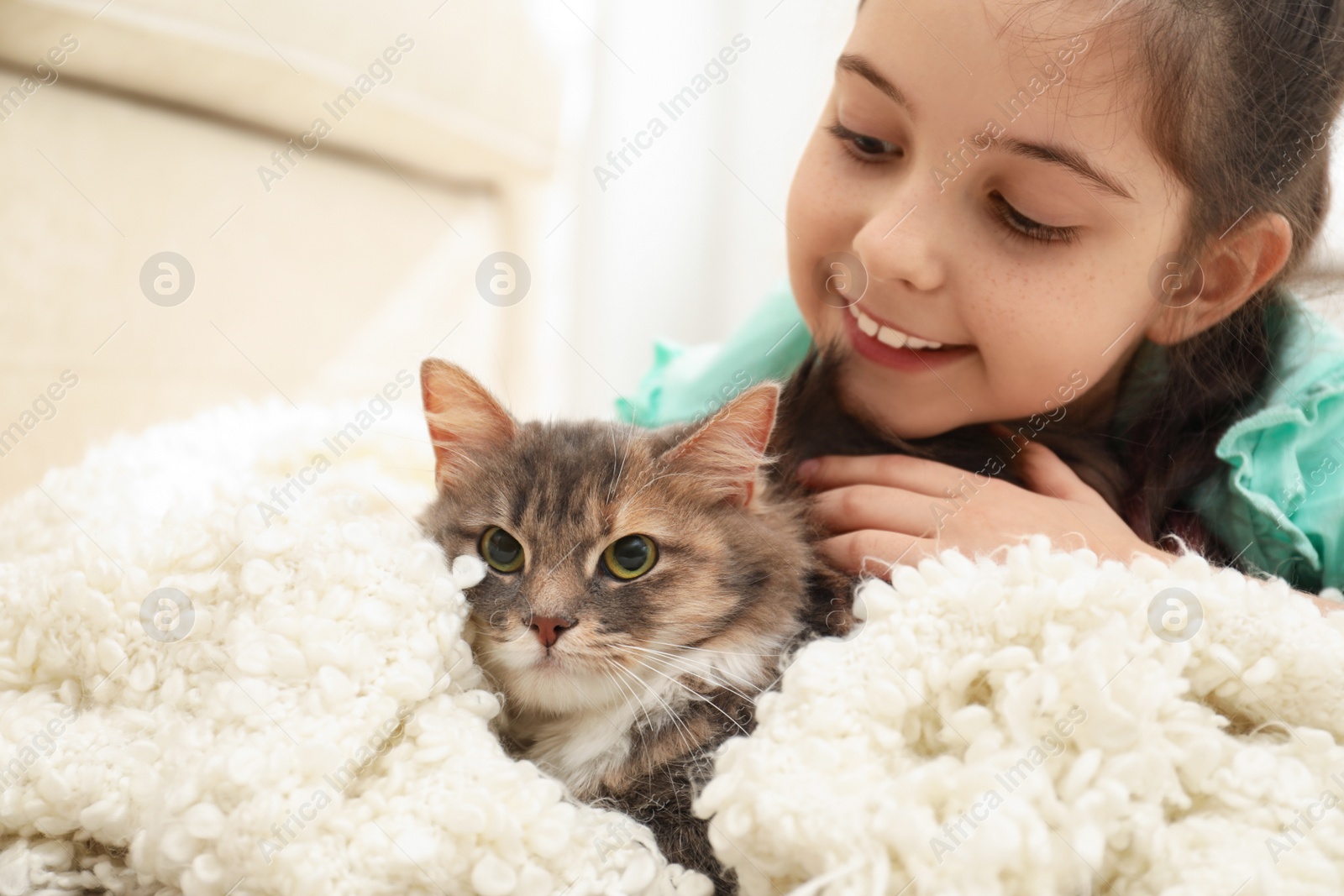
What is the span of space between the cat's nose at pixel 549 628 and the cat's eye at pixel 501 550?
0.38 feet

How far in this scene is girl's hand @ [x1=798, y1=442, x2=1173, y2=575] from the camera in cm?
124

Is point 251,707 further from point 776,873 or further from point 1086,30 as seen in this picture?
point 1086,30

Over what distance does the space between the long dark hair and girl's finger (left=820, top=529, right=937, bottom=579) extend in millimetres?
483

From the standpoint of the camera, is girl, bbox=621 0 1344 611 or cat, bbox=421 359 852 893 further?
girl, bbox=621 0 1344 611

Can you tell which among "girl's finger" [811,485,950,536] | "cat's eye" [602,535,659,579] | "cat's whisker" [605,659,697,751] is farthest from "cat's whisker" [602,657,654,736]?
"girl's finger" [811,485,950,536]

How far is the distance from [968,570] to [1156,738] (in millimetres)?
232

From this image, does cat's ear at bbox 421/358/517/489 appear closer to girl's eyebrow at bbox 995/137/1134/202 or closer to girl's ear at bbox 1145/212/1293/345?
girl's eyebrow at bbox 995/137/1134/202

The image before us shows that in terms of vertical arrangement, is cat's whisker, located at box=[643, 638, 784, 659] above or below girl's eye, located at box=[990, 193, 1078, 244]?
below

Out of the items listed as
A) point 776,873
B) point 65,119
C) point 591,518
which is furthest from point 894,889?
point 65,119

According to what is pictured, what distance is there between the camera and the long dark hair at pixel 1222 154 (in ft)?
4.08

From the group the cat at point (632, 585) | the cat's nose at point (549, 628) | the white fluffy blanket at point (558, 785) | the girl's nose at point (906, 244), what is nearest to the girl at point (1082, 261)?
the girl's nose at point (906, 244)

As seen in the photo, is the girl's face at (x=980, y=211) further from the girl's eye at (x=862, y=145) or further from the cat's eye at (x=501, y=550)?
the cat's eye at (x=501, y=550)

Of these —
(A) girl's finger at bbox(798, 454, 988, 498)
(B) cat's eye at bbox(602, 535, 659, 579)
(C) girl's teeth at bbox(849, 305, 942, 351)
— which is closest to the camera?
(B) cat's eye at bbox(602, 535, 659, 579)

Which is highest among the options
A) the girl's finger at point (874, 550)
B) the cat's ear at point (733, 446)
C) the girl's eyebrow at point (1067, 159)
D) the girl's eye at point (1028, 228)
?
the girl's eyebrow at point (1067, 159)
